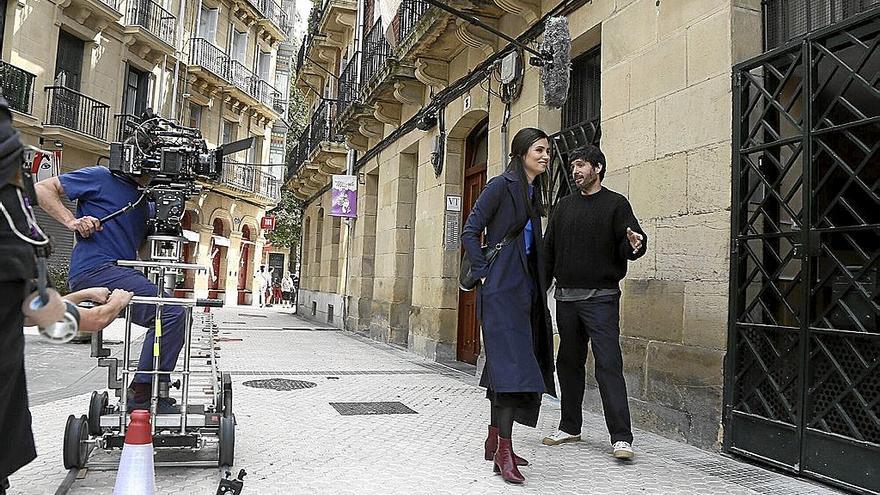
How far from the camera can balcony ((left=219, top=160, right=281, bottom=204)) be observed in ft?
101

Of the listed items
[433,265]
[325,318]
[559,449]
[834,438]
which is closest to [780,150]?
[834,438]

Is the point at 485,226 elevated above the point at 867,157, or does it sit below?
below

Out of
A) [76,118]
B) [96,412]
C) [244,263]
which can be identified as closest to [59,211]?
[96,412]

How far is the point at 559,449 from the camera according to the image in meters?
4.70

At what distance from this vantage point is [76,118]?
19250mm

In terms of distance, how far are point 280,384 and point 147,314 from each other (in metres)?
3.65

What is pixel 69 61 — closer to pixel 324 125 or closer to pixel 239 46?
pixel 324 125

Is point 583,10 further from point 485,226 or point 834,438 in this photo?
point 834,438

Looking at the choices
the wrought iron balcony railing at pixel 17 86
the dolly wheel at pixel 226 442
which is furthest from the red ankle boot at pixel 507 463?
the wrought iron balcony railing at pixel 17 86

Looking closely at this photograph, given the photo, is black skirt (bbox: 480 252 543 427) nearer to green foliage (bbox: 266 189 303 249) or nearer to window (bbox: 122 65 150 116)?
window (bbox: 122 65 150 116)

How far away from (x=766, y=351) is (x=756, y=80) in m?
1.79

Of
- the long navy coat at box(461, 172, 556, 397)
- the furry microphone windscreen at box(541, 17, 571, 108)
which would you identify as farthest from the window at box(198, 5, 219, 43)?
the long navy coat at box(461, 172, 556, 397)

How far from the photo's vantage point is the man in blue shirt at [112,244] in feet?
11.8

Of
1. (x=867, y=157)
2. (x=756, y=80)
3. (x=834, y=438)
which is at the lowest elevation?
(x=834, y=438)
